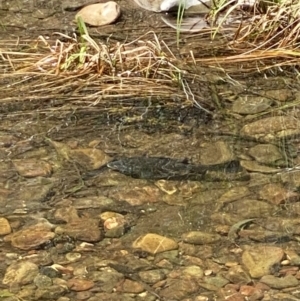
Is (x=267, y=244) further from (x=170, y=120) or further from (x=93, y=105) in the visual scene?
(x=93, y=105)

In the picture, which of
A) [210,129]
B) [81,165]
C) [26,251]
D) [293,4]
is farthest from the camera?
[293,4]

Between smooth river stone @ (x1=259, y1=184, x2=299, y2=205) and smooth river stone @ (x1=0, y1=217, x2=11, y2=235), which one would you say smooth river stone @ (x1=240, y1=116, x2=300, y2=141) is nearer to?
smooth river stone @ (x1=259, y1=184, x2=299, y2=205)

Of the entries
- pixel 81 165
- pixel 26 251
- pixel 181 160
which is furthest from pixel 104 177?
pixel 26 251

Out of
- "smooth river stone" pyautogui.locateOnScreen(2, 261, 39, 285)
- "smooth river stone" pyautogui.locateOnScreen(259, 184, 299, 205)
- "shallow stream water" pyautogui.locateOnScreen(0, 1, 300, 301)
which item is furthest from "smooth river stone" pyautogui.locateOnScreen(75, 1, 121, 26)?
"smooth river stone" pyautogui.locateOnScreen(2, 261, 39, 285)

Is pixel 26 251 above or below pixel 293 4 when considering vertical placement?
below

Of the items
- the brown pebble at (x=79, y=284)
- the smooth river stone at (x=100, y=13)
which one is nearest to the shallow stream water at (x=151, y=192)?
the brown pebble at (x=79, y=284)

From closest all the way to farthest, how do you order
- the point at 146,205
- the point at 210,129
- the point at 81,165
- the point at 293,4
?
the point at 146,205 < the point at 81,165 < the point at 210,129 < the point at 293,4

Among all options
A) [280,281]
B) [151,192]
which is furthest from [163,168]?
[280,281]
